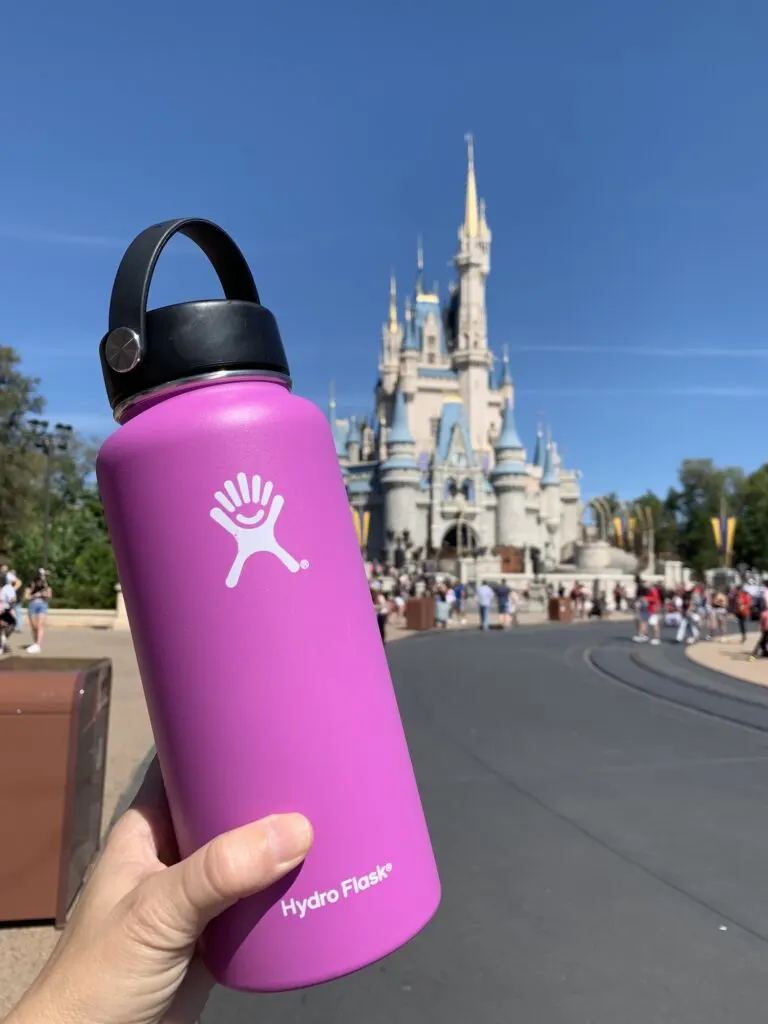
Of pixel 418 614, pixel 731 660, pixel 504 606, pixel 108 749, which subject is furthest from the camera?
pixel 504 606

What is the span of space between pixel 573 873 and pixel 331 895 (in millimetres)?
3240

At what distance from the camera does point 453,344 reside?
81.8 m

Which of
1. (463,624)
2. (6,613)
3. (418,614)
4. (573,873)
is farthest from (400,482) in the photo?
(573,873)

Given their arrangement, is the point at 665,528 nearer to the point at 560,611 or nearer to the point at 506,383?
the point at 506,383

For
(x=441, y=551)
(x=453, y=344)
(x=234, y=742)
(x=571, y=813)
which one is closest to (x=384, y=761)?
(x=234, y=742)

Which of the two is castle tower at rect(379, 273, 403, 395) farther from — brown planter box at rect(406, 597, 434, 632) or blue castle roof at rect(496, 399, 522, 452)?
brown planter box at rect(406, 597, 434, 632)

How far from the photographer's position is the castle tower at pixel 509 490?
230 ft

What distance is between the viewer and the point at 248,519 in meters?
1.33

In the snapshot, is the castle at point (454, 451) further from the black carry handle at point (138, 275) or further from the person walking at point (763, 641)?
the black carry handle at point (138, 275)

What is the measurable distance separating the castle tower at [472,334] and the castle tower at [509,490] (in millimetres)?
5894

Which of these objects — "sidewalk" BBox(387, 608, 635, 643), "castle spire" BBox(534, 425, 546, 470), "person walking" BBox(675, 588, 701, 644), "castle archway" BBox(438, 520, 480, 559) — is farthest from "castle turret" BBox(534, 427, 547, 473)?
"person walking" BBox(675, 588, 701, 644)

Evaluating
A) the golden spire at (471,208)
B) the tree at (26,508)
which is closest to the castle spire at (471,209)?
the golden spire at (471,208)

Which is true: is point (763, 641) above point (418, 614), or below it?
above

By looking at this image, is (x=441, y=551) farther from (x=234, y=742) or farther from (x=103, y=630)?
(x=234, y=742)
